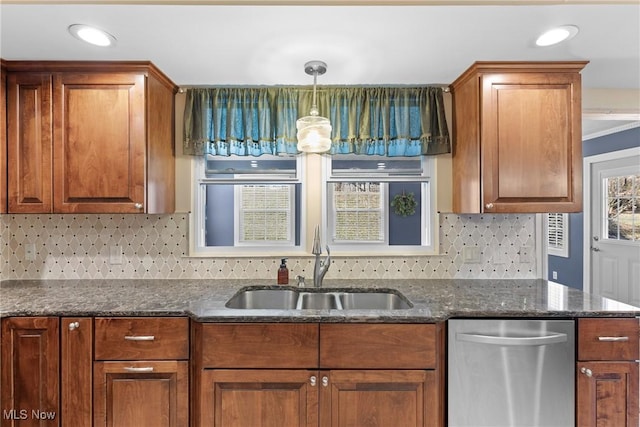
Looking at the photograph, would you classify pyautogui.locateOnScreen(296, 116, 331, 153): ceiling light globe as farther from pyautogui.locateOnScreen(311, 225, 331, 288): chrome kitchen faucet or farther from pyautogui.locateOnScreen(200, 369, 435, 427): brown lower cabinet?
pyautogui.locateOnScreen(200, 369, 435, 427): brown lower cabinet

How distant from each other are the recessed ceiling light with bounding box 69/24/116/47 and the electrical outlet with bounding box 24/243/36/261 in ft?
4.75

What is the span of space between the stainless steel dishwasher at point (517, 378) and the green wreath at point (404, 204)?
0.99 meters

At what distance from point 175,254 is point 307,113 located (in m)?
1.29

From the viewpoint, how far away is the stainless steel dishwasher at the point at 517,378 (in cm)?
164

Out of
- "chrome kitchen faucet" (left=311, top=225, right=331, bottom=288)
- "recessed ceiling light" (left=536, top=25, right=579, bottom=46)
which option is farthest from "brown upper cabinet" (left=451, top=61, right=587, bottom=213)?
"chrome kitchen faucet" (left=311, top=225, right=331, bottom=288)

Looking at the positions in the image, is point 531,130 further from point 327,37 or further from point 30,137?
point 30,137

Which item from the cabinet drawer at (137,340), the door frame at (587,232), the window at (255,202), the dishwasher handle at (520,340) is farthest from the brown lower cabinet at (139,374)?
the door frame at (587,232)

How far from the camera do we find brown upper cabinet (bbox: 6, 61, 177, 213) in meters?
1.98

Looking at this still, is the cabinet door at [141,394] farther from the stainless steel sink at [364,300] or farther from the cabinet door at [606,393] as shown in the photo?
the cabinet door at [606,393]

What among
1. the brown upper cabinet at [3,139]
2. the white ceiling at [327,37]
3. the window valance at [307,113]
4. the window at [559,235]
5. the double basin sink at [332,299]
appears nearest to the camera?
the white ceiling at [327,37]

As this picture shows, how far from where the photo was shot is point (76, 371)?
167 cm

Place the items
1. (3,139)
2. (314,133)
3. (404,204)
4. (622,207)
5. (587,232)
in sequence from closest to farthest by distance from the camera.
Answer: (314,133) → (3,139) → (404,204) → (622,207) → (587,232)

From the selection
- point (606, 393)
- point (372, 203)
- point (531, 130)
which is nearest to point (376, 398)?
point (606, 393)

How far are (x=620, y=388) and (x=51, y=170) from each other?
310cm
